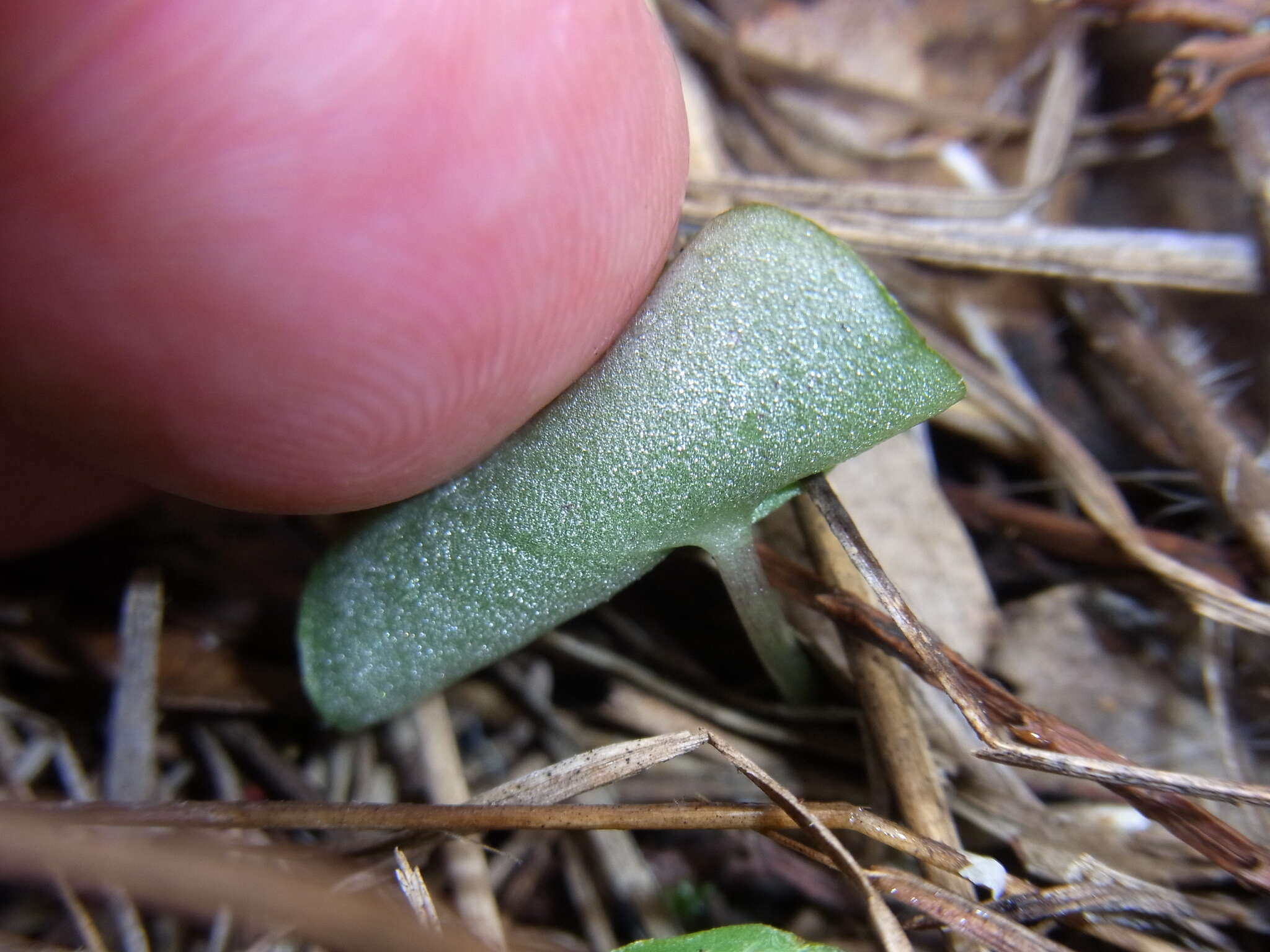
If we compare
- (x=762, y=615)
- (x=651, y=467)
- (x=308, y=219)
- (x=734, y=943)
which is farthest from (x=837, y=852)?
(x=308, y=219)

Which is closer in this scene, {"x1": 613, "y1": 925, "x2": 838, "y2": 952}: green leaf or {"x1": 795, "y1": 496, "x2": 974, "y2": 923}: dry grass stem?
{"x1": 613, "y1": 925, "x2": 838, "y2": 952}: green leaf

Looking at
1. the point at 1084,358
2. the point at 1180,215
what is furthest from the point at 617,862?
the point at 1180,215

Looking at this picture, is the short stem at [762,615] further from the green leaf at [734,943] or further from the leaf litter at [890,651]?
the green leaf at [734,943]

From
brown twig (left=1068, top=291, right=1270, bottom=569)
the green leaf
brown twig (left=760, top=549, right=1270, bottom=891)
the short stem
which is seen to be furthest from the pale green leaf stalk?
brown twig (left=1068, top=291, right=1270, bottom=569)

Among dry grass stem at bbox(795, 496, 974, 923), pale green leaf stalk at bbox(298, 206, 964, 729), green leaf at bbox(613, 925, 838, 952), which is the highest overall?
pale green leaf stalk at bbox(298, 206, 964, 729)

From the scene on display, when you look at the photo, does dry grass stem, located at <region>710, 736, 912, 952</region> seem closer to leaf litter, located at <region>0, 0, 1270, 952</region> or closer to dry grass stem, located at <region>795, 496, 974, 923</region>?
leaf litter, located at <region>0, 0, 1270, 952</region>

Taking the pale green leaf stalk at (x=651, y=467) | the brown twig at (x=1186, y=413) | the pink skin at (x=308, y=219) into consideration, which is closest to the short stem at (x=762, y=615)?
the pale green leaf stalk at (x=651, y=467)
